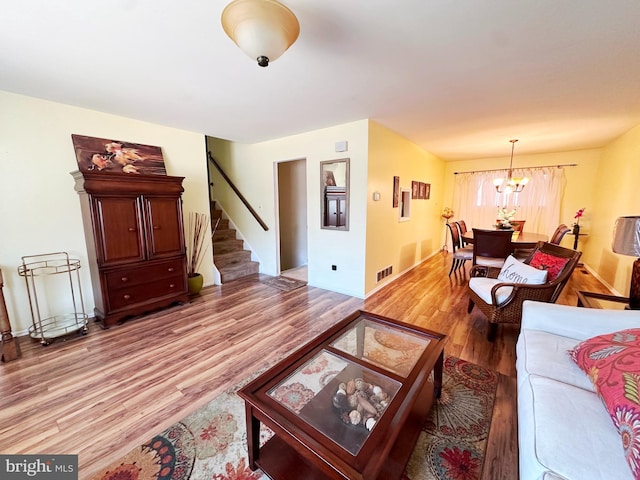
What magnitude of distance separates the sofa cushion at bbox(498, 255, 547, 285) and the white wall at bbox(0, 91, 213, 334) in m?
4.61

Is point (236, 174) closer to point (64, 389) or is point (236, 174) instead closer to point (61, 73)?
point (61, 73)

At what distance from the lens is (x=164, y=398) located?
174 cm

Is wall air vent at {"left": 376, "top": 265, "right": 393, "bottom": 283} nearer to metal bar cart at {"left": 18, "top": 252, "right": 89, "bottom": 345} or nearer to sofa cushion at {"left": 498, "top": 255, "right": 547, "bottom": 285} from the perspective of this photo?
sofa cushion at {"left": 498, "top": 255, "right": 547, "bottom": 285}

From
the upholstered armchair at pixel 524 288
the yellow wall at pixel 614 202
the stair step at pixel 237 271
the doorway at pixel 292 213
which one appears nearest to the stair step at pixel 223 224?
the stair step at pixel 237 271

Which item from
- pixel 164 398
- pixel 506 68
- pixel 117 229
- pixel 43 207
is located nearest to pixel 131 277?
pixel 117 229

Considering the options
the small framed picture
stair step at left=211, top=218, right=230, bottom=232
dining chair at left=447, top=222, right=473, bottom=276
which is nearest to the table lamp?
dining chair at left=447, top=222, right=473, bottom=276

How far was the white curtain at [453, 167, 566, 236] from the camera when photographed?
205 inches

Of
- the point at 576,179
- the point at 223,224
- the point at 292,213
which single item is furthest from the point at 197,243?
the point at 576,179

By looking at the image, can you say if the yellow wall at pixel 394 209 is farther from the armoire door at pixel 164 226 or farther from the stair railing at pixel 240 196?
the armoire door at pixel 164 226

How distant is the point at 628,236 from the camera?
5.61 ft

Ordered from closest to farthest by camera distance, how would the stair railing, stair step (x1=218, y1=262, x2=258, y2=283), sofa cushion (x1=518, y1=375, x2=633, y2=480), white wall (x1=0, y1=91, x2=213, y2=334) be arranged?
sofa cushion (x1=518, y1=375, x2=633, y2=480)
white wall (x1=0, y1=91, x2=213, y2=334)
stair step (x1=218, y1=262, x2=258, y2=283)
the stair railing

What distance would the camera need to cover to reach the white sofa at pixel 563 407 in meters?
0.84

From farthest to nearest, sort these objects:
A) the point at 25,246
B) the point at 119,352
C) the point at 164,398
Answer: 1. the point at 25,246
2. the point at 119,352
3. the point at 164,398

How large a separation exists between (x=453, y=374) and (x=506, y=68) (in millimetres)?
2432
